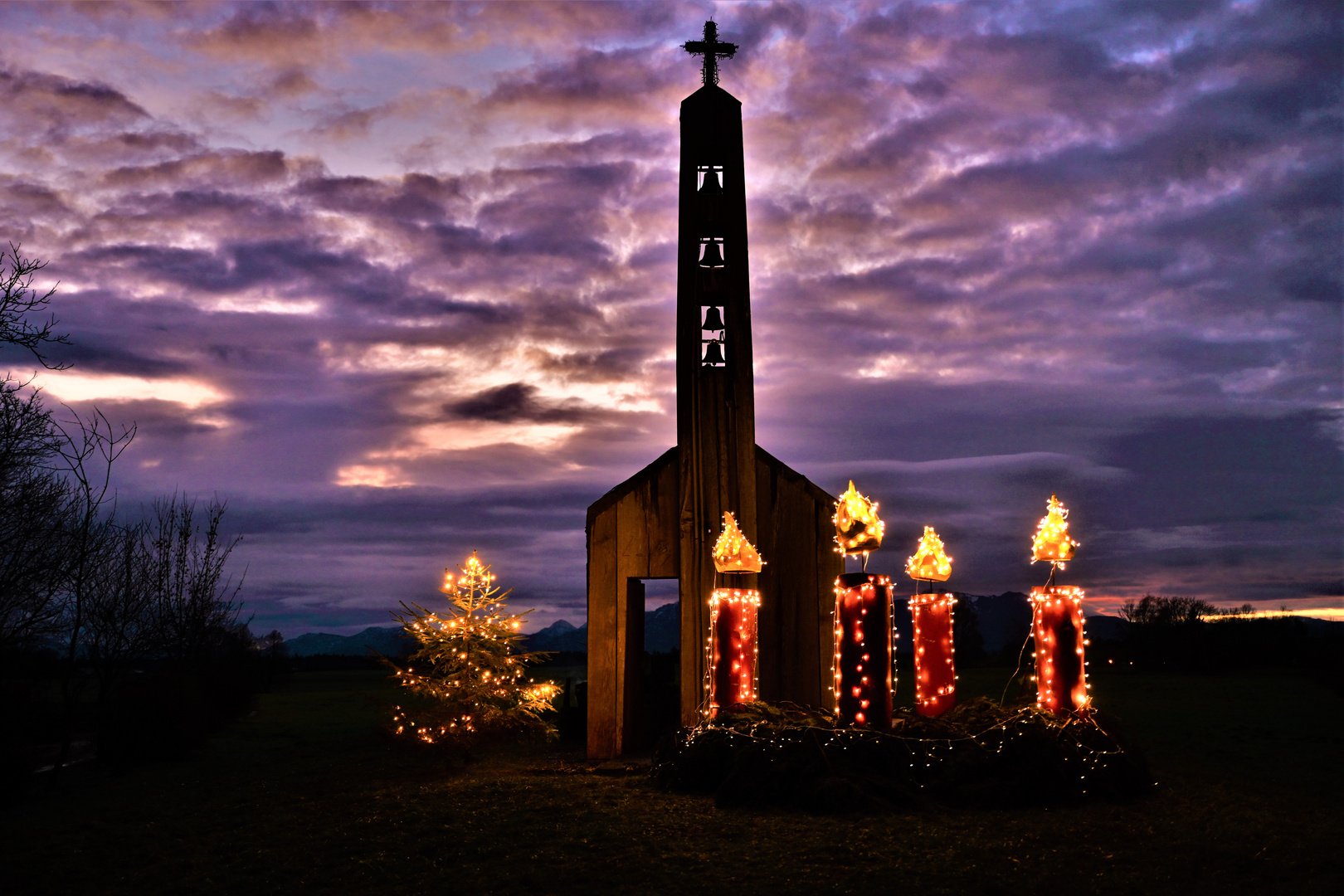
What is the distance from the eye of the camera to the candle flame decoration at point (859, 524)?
30.0 feet

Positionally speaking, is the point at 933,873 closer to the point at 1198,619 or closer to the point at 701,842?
the point at 701,842

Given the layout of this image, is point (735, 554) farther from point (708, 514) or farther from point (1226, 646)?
point (1226, 646)

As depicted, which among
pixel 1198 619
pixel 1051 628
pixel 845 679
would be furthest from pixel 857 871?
pixel 1198 619

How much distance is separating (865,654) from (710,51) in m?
8.55

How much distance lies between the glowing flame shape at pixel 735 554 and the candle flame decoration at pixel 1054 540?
305cm

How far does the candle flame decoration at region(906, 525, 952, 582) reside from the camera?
10195mm

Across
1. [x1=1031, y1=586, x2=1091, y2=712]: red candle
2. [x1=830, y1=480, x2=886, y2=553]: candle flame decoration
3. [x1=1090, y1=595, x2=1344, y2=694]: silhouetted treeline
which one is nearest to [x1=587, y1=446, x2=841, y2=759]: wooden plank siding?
[x1=830, y1=480, x2=886, y2=553]: candle flame decoration

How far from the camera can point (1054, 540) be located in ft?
30.5

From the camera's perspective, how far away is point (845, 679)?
338 inches

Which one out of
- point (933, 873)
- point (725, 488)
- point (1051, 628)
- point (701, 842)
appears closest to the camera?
point (933, 873)

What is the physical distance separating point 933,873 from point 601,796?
3569 millimetres

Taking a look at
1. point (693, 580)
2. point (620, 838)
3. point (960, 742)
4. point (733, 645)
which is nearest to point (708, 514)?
point (693, 580)

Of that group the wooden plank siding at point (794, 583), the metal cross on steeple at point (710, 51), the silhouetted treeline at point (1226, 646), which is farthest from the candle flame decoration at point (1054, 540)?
the silhouetted treeline at point (1226, 646)

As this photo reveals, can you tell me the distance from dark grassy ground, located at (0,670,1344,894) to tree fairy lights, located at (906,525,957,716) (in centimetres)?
195
